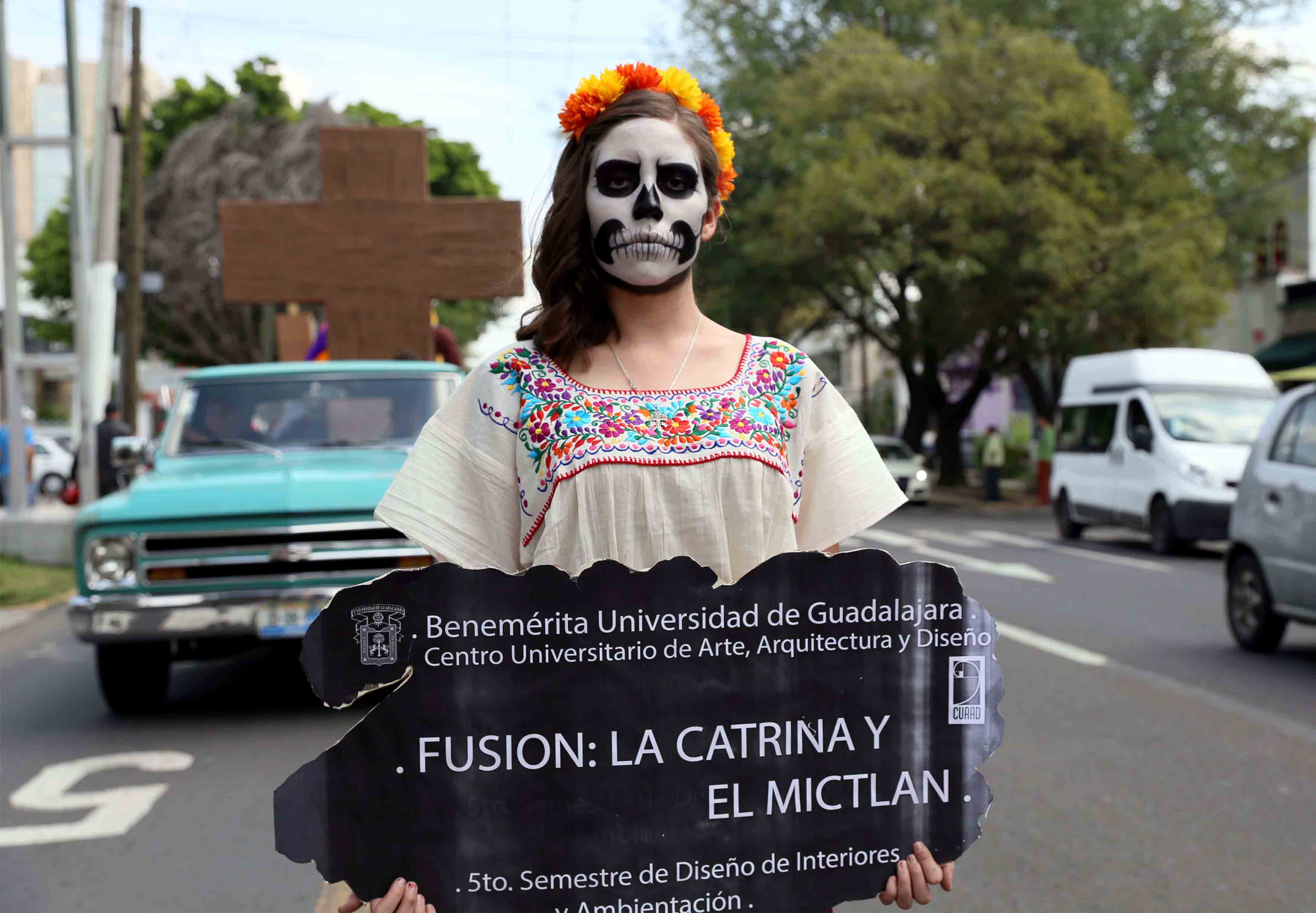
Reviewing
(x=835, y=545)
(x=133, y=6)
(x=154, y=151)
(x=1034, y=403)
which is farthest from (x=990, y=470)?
(x=835, y=545)

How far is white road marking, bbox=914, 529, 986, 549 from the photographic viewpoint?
18.7 m

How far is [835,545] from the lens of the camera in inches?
92.7

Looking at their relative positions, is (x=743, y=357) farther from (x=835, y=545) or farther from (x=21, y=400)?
(x=21, y=400)

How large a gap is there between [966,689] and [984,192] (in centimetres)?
2765

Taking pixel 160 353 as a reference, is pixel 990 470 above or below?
below

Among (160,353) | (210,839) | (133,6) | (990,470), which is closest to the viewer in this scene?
(210,839)

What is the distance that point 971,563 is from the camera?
16016 mm

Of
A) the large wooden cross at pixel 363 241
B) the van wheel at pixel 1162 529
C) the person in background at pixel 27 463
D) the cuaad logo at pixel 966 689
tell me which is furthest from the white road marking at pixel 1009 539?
the cuaad logo at pixel 966 689

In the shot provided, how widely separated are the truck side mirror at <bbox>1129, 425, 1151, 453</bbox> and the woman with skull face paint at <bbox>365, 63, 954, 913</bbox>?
15.8 m

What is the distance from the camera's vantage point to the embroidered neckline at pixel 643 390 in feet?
7.38

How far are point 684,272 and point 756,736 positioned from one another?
747 millimetres

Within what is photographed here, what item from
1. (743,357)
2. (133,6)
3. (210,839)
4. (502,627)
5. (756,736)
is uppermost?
Answer: (133,6)

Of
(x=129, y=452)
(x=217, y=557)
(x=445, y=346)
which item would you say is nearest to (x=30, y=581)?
(x=445, y=346)

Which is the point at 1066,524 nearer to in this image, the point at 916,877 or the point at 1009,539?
the point at 1009,539
